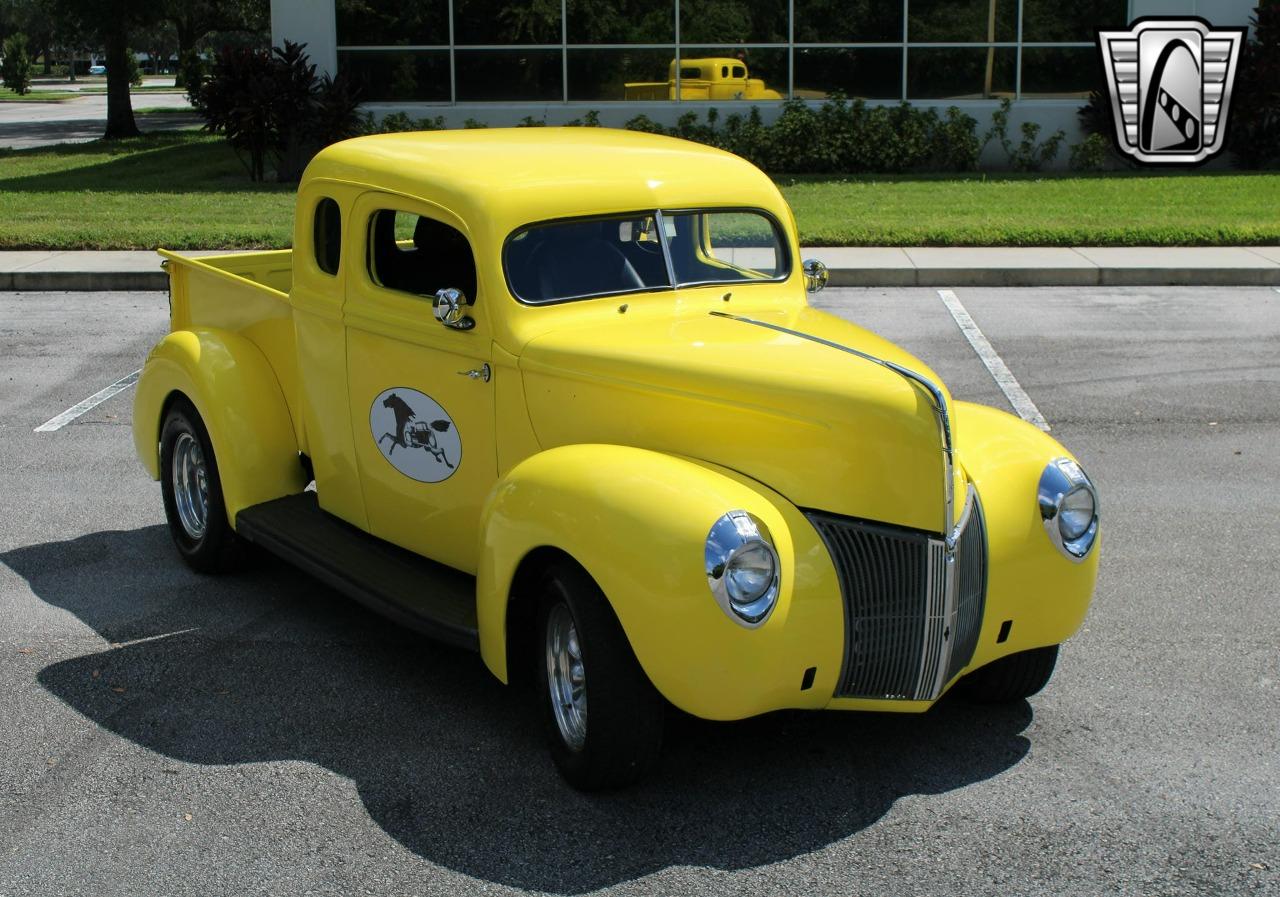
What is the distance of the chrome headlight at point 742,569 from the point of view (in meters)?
4.29

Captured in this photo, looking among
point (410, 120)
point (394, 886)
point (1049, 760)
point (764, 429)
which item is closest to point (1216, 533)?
point (1049, 760)

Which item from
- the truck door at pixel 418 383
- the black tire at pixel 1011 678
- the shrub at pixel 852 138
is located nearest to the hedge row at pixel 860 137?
the shrub at pixel 852 138

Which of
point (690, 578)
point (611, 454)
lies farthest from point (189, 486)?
point (690, 578)

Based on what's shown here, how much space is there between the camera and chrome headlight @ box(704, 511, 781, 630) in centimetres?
429

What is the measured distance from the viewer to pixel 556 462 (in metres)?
4.80

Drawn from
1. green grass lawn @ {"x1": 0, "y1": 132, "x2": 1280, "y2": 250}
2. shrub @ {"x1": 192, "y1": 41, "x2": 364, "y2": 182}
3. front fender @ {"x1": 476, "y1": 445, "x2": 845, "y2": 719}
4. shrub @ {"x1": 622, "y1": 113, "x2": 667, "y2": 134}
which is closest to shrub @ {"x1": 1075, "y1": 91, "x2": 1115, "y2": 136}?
green grass lawn @ {"x1": 0, "y1": 132, "x2": 1280, "y2": 250}

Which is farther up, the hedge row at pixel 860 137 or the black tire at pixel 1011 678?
the hedge row at pixel 860 137

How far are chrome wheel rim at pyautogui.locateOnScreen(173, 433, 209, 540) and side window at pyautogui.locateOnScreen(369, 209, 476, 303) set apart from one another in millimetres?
1411

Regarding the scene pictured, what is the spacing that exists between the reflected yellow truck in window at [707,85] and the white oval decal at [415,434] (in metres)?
16.9

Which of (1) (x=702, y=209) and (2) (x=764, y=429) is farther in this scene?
(1) (x=702, y=209)

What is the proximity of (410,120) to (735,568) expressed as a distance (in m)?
18.6

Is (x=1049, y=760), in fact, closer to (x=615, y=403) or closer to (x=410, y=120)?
(x=615, y=403)

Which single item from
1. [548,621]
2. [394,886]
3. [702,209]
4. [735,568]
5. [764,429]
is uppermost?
[702,209]

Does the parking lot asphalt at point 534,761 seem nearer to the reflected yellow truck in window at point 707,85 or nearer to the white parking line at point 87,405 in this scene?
the white parking line at point 87,405
